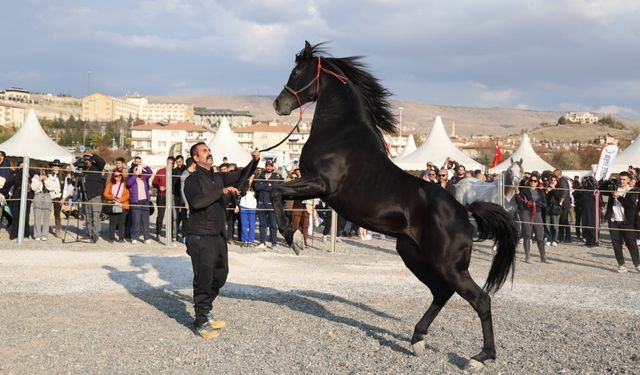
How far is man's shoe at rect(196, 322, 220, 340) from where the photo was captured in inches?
254

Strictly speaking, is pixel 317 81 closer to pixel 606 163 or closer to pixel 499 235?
pixel 499 235

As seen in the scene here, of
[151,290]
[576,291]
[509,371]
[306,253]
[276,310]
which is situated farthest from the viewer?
[306,253]

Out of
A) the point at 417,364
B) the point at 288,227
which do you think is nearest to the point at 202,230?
the point at 288,227

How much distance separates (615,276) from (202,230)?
878 cm

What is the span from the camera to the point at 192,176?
685 cm

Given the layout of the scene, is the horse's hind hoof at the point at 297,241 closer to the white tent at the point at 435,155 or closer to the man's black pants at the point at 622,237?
the man's black pants at the point at 622,237

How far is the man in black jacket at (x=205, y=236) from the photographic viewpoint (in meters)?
6.70

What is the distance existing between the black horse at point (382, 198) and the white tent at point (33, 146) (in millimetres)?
23601

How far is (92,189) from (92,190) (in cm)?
2

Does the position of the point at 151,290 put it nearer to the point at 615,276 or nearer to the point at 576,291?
the point at 576,291

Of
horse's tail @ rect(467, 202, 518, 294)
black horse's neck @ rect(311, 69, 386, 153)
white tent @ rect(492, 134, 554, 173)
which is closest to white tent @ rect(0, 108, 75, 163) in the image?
white tent @ rect(492, 134, 554, 173)

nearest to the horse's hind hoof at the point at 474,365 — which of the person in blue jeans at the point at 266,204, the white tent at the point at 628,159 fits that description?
the person in blue jeans at the point at 266,204

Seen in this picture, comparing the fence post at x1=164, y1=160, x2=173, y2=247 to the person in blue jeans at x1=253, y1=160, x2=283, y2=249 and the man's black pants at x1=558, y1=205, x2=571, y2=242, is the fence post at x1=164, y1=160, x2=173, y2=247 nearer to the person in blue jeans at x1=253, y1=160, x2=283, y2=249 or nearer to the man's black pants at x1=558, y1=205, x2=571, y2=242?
the person in blue jeans at x1=253, y1=160, x2=283, y2=249

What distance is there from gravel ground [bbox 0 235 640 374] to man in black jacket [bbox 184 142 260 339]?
36 centimetres
